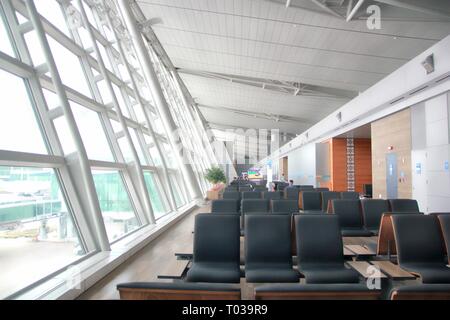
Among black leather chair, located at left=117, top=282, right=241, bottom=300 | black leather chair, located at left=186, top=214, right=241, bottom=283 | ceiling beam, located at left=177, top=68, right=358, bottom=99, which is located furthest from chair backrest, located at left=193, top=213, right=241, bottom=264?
ceiling beam, located at left=177, top=68, right=358, bottom=99

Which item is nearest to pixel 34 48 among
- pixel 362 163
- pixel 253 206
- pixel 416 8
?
pixel 253 206

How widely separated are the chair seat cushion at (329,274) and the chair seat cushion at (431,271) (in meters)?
0.56

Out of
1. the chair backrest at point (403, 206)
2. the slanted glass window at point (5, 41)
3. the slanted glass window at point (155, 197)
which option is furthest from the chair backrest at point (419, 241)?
the slanted glass window at point (155, 197)

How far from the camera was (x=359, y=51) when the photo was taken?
842 cm

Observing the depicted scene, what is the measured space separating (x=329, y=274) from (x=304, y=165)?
17.3 meters

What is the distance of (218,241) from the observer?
10.5 feet

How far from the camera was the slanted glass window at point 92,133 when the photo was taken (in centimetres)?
511

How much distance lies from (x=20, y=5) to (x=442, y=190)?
7979mm

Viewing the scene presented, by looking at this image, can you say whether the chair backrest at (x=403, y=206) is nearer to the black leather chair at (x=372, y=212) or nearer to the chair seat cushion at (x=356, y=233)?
the black leather chair at (x=372, y=212)

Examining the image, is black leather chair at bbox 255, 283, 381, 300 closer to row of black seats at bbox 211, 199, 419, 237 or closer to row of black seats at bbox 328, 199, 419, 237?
row of black seats at bbox 211, 199, 419, 237

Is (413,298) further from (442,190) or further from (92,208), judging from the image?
(442,190)

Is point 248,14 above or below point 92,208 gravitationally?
above

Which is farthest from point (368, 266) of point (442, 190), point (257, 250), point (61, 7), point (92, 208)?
point (61, 7)

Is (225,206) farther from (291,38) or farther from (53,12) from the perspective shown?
(291,38)
